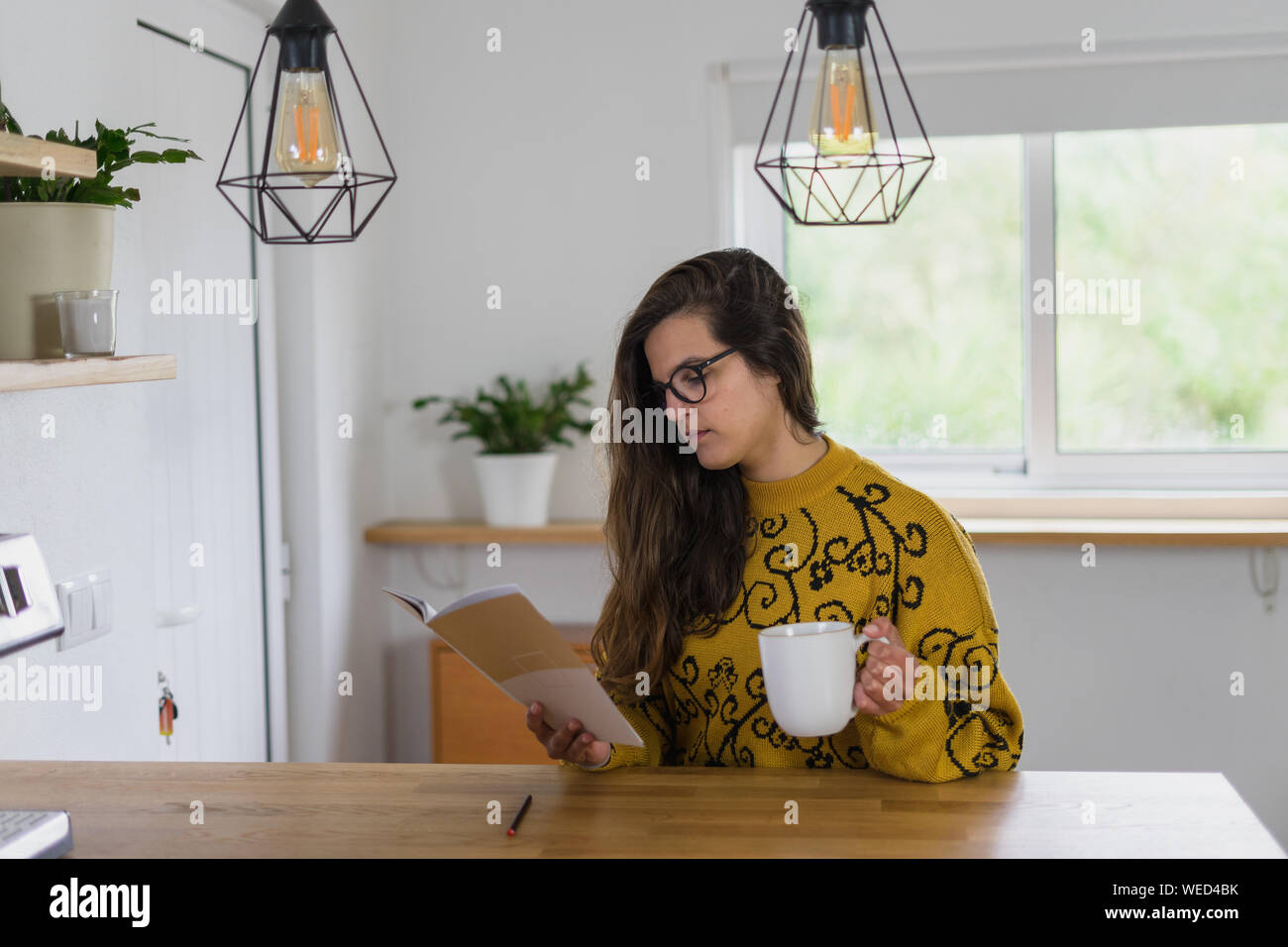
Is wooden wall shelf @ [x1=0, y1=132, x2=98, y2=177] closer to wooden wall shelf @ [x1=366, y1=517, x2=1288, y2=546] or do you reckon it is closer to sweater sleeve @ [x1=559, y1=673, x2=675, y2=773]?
sweater sleeve @ [x1=559, y1=673, x2=675, y2=773]

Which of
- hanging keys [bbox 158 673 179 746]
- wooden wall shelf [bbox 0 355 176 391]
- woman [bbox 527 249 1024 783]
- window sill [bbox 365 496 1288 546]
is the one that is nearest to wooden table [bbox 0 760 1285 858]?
woman [bbox 527 249 1024 783]

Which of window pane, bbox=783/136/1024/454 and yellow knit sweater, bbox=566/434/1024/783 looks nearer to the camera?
yellow knit sweater, bbox=566/434/1024/783

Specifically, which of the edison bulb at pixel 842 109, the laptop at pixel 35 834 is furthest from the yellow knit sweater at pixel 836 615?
the laptop at pixel 35 834

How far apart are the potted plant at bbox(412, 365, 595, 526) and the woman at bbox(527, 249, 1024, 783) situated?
4.51 ft

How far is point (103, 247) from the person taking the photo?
1477 mm

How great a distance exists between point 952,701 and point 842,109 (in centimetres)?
67

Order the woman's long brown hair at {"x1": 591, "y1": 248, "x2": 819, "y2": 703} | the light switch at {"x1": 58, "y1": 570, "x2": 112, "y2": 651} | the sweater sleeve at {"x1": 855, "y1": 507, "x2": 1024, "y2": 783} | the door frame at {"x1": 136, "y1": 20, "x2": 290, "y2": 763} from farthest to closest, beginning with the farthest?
the door frame at {"x1": 136, "y1": 20, "x2": 290, "y2": 763} → the light switch at {"x1": 58, "y1": 570, "x2": 112, "y2": 651} → the woman's long brown hair at {"x1": 591, "y1": 248, "x2": 819, "y2": 703} → the sweater sleeve at {"x1": 855, "y1": 507, "x2": 1024, "y2": 783}

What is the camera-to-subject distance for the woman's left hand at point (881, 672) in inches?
50.6

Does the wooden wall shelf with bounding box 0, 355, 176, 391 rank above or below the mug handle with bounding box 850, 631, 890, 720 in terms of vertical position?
above

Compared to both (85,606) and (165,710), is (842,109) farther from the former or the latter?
(165,710)

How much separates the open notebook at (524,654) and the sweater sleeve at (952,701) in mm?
271

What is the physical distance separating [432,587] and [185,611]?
36.4 inches

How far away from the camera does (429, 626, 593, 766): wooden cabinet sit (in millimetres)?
2980

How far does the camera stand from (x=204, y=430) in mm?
2363
